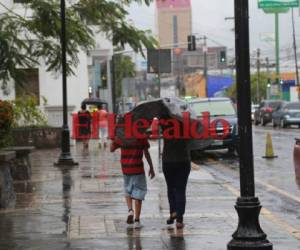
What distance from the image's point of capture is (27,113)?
2898 cm

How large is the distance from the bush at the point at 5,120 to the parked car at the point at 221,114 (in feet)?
34.0

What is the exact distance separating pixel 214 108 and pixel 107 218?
1469 centimetres

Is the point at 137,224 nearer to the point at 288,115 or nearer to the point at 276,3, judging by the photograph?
the point at 288,115

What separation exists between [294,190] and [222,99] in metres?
11.6

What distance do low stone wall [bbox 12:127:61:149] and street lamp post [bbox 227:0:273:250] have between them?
20.6m

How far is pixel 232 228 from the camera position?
9.95 meters

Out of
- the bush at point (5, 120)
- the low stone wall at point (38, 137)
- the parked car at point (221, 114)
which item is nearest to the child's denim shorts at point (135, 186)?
the bush at point (5, 120)

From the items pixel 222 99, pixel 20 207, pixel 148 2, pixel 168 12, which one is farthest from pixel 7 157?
pixel 168 12

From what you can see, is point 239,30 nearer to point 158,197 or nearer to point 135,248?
point 135,248

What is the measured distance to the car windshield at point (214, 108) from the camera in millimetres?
24906

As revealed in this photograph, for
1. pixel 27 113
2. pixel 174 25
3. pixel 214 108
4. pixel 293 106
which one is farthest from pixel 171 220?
pixel 174 25

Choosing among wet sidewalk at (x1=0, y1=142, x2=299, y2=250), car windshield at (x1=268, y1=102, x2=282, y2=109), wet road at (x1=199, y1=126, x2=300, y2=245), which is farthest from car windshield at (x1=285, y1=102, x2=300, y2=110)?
wet sidewalk at (x1=0, y1=142, x2=299, y2=250)

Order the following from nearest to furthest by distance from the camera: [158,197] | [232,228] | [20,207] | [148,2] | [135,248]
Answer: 1. [135,248]
2. [232,228]
3. [20,207]
4. [158,197]
5. [148,2]

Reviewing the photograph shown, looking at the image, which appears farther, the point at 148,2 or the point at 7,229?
the point at 148,2
